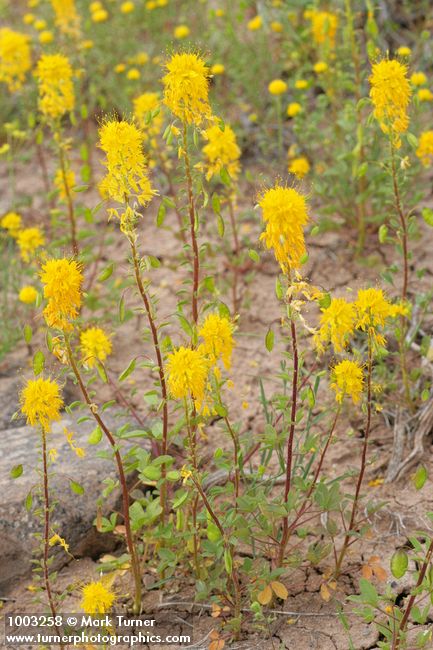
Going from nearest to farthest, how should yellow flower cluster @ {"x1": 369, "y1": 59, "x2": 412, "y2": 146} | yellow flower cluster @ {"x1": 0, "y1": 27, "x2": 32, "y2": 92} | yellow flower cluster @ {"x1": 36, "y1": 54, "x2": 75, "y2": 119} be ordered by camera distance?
1. yellow flower cluster @ {"x1": 369, "y1": 59, "x2": 412, "y2": 146}
2. yellow flower cluster @ {"x1": 36, "y1": 54, "x2": 75, "y2": 119}
3. yellow flower cluster @ {"x1": 0, "y1": 27, "x2": 32, "y2": 92}

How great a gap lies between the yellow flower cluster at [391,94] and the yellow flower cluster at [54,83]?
1.63 meters

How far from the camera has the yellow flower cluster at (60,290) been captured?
232 cm

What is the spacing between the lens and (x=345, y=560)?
2.91 metres

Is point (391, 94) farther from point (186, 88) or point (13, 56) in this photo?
point (13, 56)

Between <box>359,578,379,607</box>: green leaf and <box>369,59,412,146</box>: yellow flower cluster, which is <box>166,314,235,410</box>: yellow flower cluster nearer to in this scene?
<box>359,578,379,607</box>: green leaf

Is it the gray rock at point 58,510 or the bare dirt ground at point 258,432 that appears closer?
the bare dirt ground at point 258,432

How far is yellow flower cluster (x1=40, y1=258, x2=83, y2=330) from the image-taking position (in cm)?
232

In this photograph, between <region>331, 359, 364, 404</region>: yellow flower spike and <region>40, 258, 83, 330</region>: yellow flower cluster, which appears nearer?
<region>40, 258, 83, 330</region>: yellow flower cluster

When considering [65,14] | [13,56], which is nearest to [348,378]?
[13,56]

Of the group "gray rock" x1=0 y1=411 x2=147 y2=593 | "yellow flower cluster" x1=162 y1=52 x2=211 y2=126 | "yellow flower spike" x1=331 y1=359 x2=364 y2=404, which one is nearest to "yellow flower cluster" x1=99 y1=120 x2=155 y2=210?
"yellow flower cluster" x1=162 y1=52 x2=211 y2=126

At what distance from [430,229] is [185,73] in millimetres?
2455

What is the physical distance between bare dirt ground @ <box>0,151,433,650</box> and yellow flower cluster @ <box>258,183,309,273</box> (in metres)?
0.41

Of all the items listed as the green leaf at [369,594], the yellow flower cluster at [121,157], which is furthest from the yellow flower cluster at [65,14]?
the green leaf at [369,594]

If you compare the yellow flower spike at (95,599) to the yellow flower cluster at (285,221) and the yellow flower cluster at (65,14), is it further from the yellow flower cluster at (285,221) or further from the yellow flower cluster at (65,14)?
the yellow flower cluster at (65,14)
